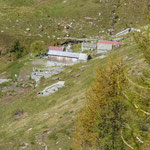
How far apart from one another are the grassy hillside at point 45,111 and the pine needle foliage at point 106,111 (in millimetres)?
1517

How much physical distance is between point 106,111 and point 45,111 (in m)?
20.7

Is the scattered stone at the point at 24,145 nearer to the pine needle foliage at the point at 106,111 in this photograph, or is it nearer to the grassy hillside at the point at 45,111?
the grassy hillside at the point at 45,111

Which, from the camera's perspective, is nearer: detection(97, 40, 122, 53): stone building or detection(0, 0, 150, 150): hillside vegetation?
detection(0, 0, 150, 150): hillside vegetation

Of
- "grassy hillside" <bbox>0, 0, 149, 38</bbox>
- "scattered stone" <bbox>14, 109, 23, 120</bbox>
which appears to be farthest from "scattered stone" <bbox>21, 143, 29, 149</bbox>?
"grassy hillside" <bbox>0, 0, 149, 38</bbox>

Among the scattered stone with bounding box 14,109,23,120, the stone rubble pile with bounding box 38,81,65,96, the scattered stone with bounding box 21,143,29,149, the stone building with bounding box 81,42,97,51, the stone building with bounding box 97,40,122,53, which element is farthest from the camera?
the stone building with bounding box 81,42,97,51

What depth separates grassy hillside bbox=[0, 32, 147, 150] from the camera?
2493cm

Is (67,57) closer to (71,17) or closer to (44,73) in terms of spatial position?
(44,73)

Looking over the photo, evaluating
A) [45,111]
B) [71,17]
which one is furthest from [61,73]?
[71,17]

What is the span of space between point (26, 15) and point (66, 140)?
87.7 m

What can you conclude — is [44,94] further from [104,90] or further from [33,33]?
[33,33]

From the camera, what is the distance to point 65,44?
8338cm

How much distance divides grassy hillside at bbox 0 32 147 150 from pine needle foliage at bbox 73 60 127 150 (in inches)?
59.7

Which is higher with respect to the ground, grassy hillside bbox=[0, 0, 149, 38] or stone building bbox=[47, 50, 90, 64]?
grassy hillside bbox=[0, 0, 149, 38]

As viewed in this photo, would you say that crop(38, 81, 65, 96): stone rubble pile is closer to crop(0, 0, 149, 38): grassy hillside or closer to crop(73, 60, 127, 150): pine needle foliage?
crop(73, 60, 127, 150): pine needle foliage
